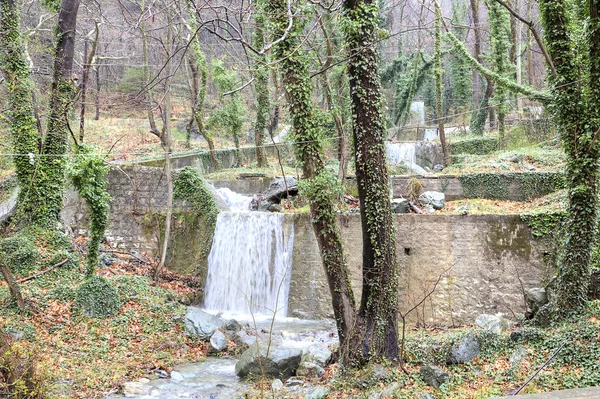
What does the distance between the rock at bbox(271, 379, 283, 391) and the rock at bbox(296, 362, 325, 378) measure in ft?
1.32

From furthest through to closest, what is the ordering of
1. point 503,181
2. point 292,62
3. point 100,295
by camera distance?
1. point 503,181
2. point 100,295
3. point 292,62

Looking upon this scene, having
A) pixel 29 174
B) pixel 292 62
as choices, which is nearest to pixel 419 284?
pixel 292 62

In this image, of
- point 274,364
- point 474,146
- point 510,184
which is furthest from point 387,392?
point 474,146

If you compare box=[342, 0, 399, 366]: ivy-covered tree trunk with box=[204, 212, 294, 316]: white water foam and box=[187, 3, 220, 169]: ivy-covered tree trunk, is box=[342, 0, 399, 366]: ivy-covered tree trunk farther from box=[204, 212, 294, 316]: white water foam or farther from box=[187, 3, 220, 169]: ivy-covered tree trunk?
box=[187, 3, 220, 169]: ivy-covered tree trunk

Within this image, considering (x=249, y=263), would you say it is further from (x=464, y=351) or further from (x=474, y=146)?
(x=474, y=146)

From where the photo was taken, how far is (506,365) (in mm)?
5809

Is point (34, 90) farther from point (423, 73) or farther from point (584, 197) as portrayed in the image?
point (423, 73)

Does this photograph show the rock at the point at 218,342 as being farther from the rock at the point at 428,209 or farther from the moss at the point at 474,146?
the moss at the point at 474,146

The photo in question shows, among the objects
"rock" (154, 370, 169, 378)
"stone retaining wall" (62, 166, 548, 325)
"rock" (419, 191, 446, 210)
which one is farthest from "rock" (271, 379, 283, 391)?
"rock" (419, 191, 446, 210)

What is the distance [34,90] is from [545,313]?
35.3 ft

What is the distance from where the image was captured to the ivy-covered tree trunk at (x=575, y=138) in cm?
604

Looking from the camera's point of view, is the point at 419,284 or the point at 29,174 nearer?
the point at 419,284

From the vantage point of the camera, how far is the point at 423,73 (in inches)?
996

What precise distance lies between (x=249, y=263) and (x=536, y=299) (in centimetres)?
641
